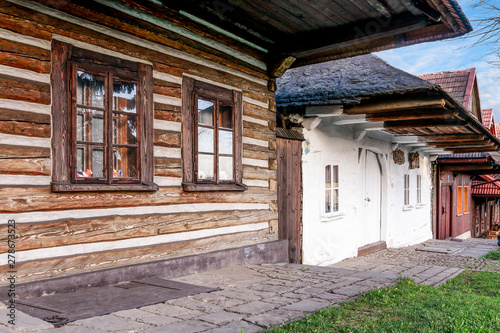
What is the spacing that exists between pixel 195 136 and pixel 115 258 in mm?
1758

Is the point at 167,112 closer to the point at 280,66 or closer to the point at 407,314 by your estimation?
the point at 280,66

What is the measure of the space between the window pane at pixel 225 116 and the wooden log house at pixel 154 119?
0.02 m

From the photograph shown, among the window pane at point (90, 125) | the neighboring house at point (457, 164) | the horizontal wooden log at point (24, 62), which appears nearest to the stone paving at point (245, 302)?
the window pane at point (90, 125)

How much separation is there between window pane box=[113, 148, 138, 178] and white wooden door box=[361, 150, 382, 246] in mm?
7499

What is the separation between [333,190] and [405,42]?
159 inches

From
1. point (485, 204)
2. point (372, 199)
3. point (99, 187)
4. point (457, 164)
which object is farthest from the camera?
point (485, 204)

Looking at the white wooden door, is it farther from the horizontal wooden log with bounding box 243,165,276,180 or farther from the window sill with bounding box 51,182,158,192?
the window sill with bounding box 51,182,158,192

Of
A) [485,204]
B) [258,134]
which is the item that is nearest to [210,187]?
[258,134]

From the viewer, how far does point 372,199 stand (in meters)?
11.6

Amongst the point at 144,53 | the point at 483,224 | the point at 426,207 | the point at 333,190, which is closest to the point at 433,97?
the point at 333,190

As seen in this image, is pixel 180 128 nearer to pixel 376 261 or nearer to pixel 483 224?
pixel 376 261

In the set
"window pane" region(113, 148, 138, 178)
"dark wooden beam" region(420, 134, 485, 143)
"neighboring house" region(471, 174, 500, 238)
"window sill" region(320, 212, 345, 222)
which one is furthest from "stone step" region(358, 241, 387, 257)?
"neighboring house" region(471, 174, 500, 238)

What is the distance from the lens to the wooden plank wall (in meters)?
3.74

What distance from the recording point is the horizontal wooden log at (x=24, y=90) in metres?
3.69
